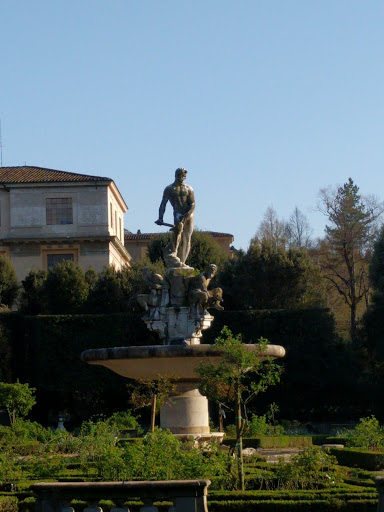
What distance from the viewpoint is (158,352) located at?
19.9 meters

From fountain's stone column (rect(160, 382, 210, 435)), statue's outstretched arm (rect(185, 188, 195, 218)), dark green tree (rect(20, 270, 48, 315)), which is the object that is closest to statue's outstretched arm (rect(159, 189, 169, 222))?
statue's outstretched arm (rect(185, 188, 195, 218))

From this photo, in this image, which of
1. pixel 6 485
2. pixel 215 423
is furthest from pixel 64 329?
pixel 6 485

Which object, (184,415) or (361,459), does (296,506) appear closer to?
(361,459)

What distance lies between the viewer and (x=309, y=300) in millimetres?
45094

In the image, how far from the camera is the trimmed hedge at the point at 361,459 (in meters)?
17.7

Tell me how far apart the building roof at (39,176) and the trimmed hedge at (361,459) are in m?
40.2

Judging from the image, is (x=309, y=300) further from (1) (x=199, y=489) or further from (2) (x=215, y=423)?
(1) (x=199, y=489)

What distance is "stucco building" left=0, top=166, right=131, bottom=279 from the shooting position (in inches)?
2250

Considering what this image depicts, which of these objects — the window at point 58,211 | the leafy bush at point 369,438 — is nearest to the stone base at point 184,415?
the leafy bush at point 369,438

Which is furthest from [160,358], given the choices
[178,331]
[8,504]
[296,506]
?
[296,506]

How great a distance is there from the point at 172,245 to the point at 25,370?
17.9 metres

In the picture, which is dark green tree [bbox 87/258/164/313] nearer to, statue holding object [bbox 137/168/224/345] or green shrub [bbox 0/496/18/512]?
statue holding object [bbox 137/168/224/345]

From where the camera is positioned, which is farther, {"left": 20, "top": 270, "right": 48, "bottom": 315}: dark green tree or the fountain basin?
{"left": 20, "top": 270, "right": 48, "bottom": 315}: dark green tree

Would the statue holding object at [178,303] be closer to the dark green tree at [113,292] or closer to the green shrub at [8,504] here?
the green shrub at [8,504]
